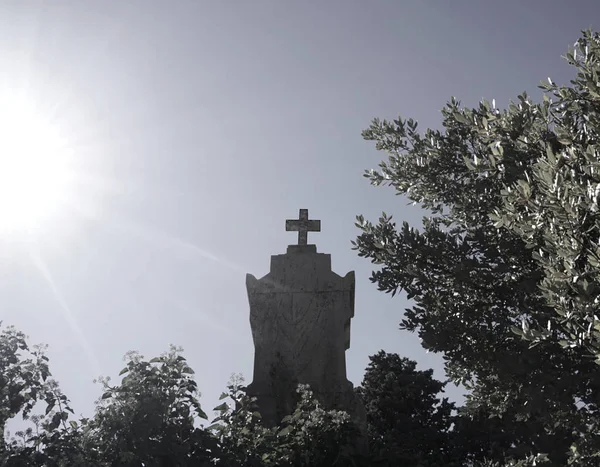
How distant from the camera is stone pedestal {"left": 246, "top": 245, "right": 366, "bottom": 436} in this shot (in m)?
8.89

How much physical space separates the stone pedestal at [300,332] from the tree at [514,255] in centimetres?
113

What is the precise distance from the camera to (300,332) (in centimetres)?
936

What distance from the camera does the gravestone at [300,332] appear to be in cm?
889

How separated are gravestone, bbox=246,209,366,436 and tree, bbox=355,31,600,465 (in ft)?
3.70

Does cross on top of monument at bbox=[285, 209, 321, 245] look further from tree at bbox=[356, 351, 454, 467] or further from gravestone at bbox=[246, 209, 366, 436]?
tree at bbox=[356, 351, 454, 467]

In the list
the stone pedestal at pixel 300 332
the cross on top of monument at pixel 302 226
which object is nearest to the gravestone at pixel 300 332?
the stone pedestal at pixel 300 332

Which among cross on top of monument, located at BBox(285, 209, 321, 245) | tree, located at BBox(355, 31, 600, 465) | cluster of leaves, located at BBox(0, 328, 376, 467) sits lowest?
cluster of leaves, located at BBox(0, 328, 376, 467)

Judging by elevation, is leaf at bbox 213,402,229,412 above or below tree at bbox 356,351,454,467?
below

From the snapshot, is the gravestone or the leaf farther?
the gravestone

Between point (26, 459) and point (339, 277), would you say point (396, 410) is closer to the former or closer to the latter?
point (339, 277)

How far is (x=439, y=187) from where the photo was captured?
352 inches

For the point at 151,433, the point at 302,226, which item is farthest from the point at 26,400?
the point at 302,226

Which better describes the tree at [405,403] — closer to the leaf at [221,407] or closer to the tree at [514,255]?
the tree at [514,255]

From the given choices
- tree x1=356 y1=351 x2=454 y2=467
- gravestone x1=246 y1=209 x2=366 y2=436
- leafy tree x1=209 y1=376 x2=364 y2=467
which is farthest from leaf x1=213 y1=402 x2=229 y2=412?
tree x1=356 y1=351 x2=454 y2=467
